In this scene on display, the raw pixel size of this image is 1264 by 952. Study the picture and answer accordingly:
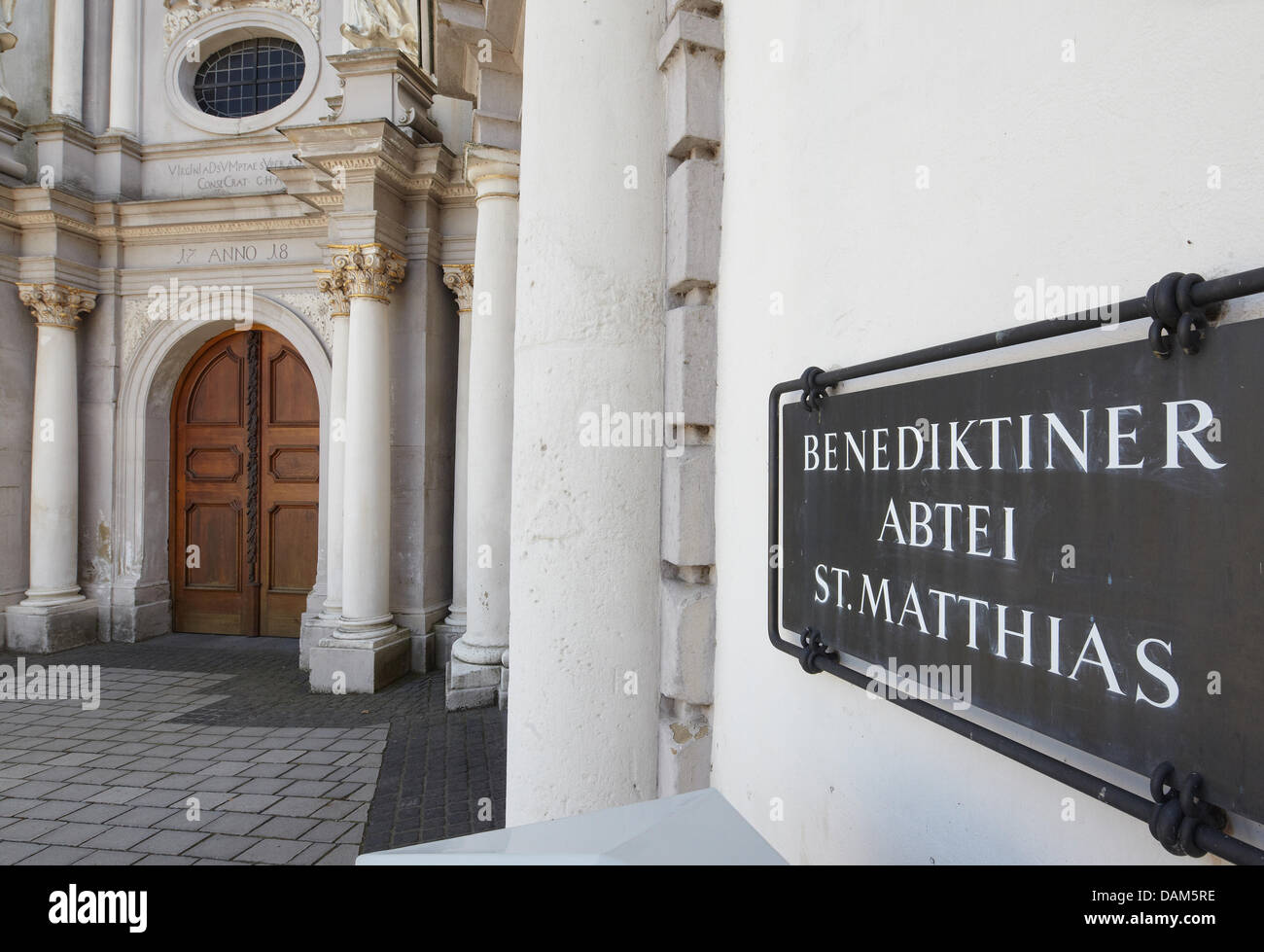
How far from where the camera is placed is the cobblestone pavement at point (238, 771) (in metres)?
3.97

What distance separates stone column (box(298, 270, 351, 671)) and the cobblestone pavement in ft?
1.73

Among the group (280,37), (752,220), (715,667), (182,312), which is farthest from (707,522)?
(280,37)

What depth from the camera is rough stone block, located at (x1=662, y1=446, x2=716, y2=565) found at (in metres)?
2.23

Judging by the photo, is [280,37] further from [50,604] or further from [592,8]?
[592,8]

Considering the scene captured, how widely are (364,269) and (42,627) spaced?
538cm

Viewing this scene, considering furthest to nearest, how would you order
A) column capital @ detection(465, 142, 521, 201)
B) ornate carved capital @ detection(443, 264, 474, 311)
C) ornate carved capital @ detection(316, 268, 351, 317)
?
ornate carved capital @ detection(443, 264, 474, 311) < ornate carved capital @ detection(316, 268, 351, 317) < column capital @ detection(465, 142, 521, 201)

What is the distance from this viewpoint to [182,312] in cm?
899

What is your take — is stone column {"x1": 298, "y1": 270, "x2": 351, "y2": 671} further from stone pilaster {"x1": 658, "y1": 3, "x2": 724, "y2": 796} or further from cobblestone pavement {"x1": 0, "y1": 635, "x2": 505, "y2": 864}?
stone pilaster {"x1": 658, "y1": 3, "x2": 724, "y2": 796}

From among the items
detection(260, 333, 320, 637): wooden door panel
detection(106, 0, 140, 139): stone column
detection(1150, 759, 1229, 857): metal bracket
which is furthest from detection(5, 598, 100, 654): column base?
detection(1150, 759, 1229, 857): metal bracket

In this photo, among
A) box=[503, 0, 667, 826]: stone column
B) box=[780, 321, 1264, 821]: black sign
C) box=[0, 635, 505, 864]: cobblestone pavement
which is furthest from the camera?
box=[0, 635, 505, 864]: cobblestone pavement

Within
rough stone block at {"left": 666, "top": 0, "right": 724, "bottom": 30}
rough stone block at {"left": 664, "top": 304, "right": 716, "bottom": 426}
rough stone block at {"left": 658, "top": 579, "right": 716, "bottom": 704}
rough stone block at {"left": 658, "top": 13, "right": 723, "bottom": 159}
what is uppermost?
rough stone block at {"left": 666, "top": 0, "right": 724, "bottom": 30}

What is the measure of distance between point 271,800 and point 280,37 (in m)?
8.87

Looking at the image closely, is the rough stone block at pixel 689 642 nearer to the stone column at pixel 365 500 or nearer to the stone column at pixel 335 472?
the stone column at pixel 365 500
